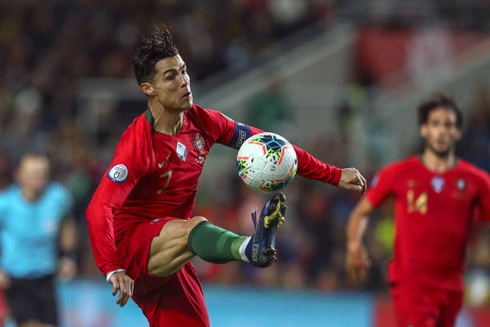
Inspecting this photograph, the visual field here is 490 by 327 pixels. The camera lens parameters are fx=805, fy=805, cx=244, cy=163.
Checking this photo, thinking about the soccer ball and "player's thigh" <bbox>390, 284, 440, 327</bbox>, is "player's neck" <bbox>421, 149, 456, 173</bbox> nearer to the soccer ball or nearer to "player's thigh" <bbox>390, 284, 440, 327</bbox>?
"player's thigh" <bbox>390, 284, 440, 327</bbox>

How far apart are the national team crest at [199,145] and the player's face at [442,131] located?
1771 millimetres

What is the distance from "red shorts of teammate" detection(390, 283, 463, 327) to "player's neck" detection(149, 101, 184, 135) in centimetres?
208

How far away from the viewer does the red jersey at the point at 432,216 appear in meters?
5.62

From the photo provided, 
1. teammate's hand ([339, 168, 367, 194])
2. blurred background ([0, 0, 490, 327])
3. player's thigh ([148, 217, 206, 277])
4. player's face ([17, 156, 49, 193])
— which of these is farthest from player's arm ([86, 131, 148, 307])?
blurred background ([0, 0, 490, 327])

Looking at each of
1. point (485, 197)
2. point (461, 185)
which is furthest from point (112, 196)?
point (485, 197)

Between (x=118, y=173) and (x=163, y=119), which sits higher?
(x=163, y=119)

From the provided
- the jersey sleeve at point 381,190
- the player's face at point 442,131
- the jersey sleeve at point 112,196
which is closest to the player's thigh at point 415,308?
the jersey sleeve at point 381,190

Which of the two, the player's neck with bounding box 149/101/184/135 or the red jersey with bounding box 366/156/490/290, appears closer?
the player's neck with bounding box 149/101/184/135

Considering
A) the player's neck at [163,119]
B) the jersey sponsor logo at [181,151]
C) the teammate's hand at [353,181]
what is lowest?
the jersey sponsor logo at [181,151]

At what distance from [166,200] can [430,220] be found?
1962mm

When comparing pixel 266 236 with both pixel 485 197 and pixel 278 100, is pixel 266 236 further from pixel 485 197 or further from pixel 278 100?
pixel 278 100

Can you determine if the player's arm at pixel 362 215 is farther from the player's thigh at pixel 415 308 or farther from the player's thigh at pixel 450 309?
the player's thigh at pixel 450 309

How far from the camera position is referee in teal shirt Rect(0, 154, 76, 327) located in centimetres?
737

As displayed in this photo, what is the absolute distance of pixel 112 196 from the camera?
14.3 feet
